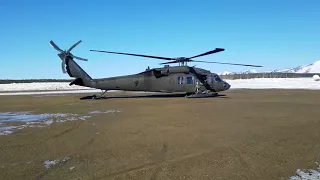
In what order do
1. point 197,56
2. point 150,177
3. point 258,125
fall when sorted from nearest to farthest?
1. point 150,177
2. point 258,125
3. point 197,56

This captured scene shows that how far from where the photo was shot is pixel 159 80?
22.7m

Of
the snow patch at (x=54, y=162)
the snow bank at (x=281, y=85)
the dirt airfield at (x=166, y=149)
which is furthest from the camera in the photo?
the snow bank at (x=281, y=85)

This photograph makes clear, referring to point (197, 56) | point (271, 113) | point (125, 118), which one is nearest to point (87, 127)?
point (125, 118)

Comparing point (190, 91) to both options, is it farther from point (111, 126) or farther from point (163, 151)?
point (163, 151)

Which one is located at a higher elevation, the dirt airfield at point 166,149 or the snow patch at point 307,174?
the dirt airfield at point 166,149

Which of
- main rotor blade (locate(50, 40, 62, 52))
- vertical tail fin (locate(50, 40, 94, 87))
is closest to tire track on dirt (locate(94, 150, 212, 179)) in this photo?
vertical tail fin (locate(50, 40, 94, 87))

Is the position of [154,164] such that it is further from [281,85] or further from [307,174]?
[281,85]

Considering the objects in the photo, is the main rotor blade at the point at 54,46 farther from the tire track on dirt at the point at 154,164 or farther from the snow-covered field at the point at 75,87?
the tire track on dirt at the point at 154,164

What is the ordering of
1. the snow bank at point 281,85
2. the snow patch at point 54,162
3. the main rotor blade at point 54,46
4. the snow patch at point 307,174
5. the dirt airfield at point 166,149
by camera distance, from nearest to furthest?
the snow patch at point 307,174 → the dirt airfield at point 166,149 → the snow patch at point 54,162 → the main rotor blade at point 54,46 → the snow bank at point 281,85

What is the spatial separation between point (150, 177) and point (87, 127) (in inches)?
213

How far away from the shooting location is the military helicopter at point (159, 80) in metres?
22.0

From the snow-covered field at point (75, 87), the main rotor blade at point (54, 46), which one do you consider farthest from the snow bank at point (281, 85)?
the main rotor blade at point (54, 46)

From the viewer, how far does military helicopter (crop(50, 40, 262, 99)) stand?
72.3ft

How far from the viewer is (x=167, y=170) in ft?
17.7
